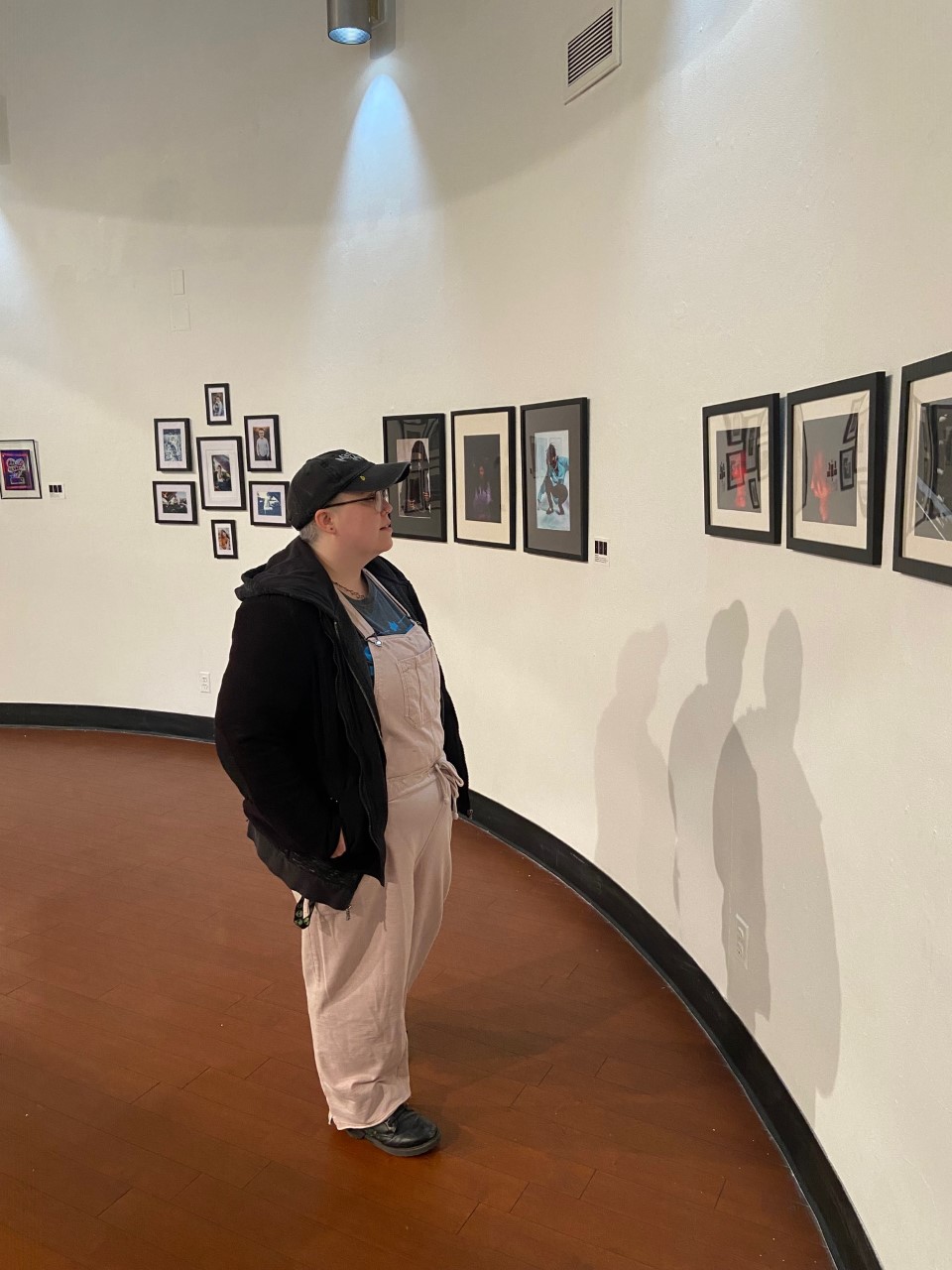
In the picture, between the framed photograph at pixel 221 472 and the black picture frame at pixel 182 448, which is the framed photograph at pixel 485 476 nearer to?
the framed photograph at pixel 221 472

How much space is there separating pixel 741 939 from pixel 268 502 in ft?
15.0

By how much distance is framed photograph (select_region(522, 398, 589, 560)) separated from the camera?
13.6 ft

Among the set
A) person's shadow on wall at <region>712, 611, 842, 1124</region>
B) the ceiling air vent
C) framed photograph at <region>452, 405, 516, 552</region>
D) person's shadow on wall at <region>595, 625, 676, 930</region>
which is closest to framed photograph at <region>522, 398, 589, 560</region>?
framed photograph at <region>452, 405, 516, 552</region>

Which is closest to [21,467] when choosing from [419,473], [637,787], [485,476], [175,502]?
[175,502]

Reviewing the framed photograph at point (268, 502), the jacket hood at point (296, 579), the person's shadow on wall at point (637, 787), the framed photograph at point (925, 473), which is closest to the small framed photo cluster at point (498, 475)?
the person's shadow on wall at point (637, 787)

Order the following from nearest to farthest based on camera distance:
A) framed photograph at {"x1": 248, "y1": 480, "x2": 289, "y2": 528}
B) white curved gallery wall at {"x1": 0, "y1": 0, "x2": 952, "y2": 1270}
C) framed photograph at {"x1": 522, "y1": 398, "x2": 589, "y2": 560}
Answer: white curved gallery wall at {"x1": 0, "y1": 0, "x2": 952, "y2": 1270} → framed photograph at {"x1": 522, "y1": 398, "x2": 589, "y2": 560} → framed photograph at {"x1": 248, "y1": 480, "x2": 289, "y2": 528}

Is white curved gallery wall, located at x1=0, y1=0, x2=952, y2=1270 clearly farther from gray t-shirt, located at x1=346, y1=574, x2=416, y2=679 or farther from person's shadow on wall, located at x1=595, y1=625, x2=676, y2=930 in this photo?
gray t-shirt, located at x1=346, y1=574, x2=416, y2=679

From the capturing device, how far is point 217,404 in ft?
21.7

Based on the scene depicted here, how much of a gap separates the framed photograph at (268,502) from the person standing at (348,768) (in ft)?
12.5

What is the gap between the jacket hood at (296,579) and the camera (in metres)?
2.47

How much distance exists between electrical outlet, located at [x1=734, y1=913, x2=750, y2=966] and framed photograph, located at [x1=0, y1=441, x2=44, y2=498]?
618cm

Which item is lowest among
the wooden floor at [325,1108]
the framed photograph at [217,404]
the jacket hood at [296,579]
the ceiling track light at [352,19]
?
the wooden floor at [325,1108]

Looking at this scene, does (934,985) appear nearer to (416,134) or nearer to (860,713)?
(860,713)

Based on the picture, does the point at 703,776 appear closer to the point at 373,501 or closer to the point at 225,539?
the point at 373,501
